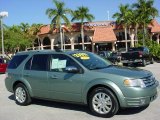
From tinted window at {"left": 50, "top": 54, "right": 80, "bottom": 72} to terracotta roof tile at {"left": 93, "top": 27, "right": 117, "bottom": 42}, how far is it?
62.7 meters

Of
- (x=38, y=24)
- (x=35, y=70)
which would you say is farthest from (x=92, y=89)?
(x=38, y=24)

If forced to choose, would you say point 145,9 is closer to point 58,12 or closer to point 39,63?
point 58,12

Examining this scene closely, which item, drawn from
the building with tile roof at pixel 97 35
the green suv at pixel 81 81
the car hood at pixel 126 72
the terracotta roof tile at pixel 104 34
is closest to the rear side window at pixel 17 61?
the green suv at pixel 81 81

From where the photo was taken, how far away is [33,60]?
9.64 m

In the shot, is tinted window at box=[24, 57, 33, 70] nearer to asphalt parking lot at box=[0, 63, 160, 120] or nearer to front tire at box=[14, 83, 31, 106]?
front tire at box=[14, 83, 31, 106]

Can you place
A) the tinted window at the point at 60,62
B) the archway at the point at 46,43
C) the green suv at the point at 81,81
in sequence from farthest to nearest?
the archway at the point at 46,43, the tinted window at the point at 60,62, the green suv at the point at 81,81

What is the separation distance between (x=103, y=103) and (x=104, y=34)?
65419mm

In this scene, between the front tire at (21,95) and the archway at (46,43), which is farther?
the archway at (46,43)

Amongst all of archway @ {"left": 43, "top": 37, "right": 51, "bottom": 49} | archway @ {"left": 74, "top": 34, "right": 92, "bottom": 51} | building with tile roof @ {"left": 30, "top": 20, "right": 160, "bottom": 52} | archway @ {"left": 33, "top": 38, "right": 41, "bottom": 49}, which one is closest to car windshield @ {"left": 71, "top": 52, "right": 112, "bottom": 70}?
building with tile roof @ {"left": 30, "top": 20, "right": 160, "bottom": 52}

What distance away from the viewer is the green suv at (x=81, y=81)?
753 cm

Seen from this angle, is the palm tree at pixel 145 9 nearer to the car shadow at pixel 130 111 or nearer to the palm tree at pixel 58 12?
the palm tree at pixel 58 12

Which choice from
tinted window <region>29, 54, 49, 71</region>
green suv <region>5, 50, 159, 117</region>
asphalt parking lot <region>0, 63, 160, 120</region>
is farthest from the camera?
tinted window <region>29, 54, 49, 71</region>

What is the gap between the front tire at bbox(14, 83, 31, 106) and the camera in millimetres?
9727

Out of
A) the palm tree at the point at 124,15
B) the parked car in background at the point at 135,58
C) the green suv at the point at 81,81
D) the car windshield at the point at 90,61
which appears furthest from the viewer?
the palm tree at the point at 124,15
